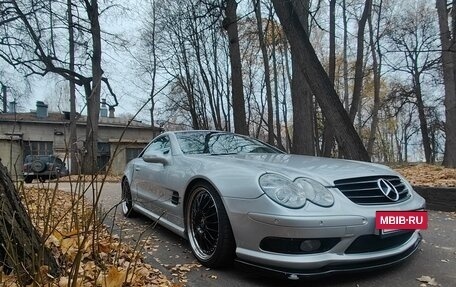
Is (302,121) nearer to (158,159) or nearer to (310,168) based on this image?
(158,159)

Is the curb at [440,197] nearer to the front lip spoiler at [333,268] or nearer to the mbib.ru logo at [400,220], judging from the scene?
the mbib.ru logo at [400,220]

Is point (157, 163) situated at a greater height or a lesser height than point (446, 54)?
lesser

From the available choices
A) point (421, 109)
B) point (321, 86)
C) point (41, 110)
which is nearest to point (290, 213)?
point (321, 86)

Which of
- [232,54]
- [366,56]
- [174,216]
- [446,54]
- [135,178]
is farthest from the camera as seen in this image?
[366,56]

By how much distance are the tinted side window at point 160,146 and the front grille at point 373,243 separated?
2.46 metres

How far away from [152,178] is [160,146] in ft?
2.07

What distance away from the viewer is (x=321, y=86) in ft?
24.5

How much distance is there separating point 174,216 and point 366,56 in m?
24.7

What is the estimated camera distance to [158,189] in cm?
423

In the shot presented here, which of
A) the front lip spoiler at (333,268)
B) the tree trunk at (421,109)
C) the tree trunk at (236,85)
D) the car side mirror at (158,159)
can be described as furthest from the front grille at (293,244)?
the tree trunk at (421,109)

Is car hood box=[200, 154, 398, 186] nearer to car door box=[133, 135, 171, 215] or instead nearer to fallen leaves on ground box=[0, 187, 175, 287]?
car door box=[133, 135, 171, 215]

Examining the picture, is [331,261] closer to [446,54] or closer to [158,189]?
[158,189]

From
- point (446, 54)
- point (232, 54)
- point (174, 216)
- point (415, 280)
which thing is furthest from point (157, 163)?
point (446, 54)

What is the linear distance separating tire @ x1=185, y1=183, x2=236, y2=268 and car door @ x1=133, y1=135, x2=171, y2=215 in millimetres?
684
